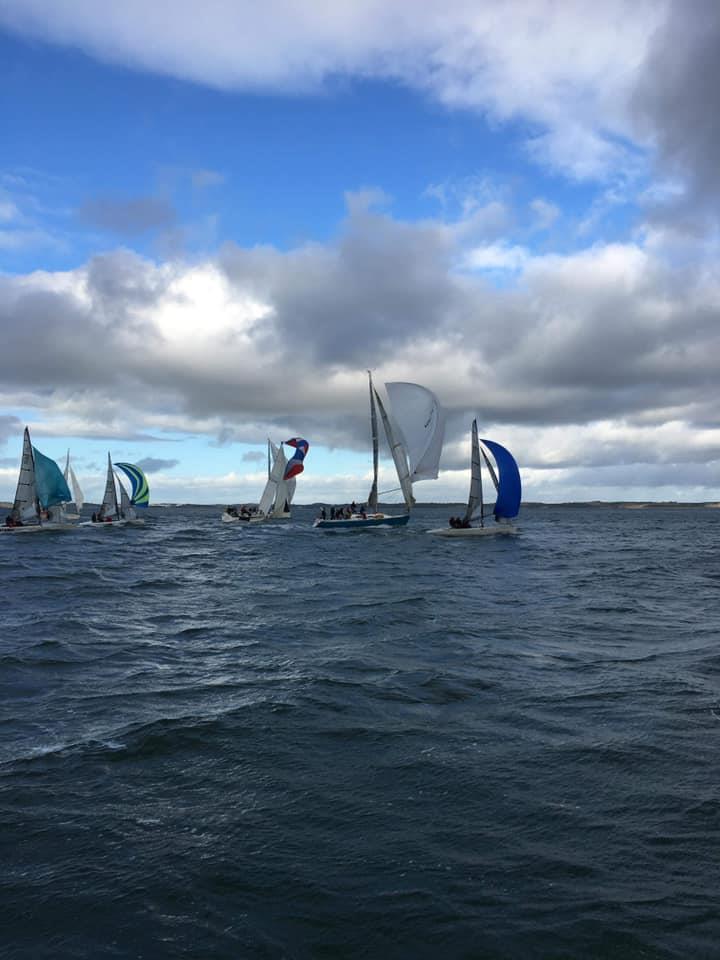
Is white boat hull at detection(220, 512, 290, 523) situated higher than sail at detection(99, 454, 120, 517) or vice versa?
sail at detection(99, 454, 120, 517)

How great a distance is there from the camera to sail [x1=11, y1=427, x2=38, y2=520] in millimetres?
62531

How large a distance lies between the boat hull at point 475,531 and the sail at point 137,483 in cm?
4315

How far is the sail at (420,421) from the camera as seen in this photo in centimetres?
6375

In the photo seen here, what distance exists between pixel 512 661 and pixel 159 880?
1001cm

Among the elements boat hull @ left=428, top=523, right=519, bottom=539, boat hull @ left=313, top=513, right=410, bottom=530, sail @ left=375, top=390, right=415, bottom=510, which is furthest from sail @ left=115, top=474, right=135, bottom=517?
boat hull @ left=428, top=523, right=519, bottom=539

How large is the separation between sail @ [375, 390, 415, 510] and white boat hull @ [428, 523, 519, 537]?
7660 millimetres

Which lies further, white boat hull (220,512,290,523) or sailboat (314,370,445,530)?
white boat hull (220,512,290,523)

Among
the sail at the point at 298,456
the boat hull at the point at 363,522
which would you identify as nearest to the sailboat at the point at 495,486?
the boat hull at the point at 363,522

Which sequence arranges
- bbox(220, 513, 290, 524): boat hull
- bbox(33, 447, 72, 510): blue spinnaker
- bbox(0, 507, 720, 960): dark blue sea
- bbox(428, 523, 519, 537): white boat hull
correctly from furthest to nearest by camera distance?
1. bbox(220, 513, 290, 524): boat hull
2. bbox(33, 447, 72, 510): blue spinnaker
3. bbox(428, 523, 519, 537): white boat hull
4. bbox(0, 507, 720, 960): dark blue sea

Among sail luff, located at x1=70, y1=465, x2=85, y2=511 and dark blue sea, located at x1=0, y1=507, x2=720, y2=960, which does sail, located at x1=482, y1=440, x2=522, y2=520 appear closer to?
dark blue sea, located at x1=0, y1=507, x2=720, y2=960

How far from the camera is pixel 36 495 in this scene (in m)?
64.9

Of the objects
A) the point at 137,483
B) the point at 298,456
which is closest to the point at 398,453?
the point at 298,456

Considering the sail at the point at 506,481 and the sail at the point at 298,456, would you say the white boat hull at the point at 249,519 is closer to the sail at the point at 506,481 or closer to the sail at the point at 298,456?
the sail at the point at 298,456

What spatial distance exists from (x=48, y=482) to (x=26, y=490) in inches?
99.0
